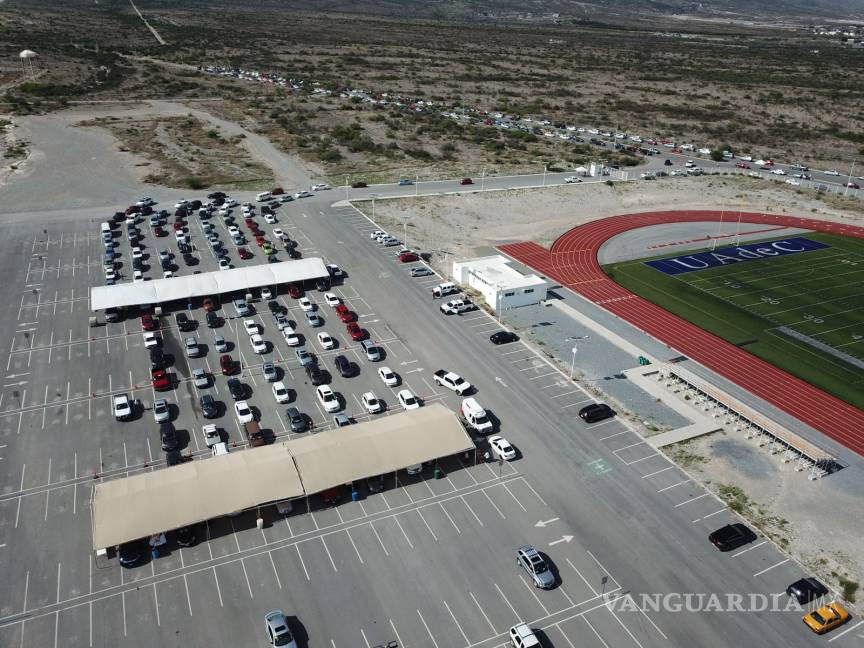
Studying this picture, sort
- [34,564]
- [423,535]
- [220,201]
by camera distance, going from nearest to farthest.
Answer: [34,564] → [423,535] → [220,201]

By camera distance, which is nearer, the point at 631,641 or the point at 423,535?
the point at 631,641

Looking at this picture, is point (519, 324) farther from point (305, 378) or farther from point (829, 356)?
point (829, 356)

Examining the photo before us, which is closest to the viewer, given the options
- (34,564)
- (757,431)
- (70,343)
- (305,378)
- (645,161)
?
(34,564)

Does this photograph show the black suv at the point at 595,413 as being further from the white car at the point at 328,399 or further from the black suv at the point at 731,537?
the white car at the point at 328,399

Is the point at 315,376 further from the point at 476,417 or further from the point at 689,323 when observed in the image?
the point at 689,323

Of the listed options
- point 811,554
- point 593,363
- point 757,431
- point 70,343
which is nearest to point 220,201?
point 70,343

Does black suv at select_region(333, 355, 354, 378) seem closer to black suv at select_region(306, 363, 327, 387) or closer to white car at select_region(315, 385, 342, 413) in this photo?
black suv at select_region(306, 363, 327, 387)

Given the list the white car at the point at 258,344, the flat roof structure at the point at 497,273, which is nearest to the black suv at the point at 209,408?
the white car at the point at 258,344

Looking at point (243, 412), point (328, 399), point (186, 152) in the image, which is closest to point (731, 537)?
point (328, 399)
